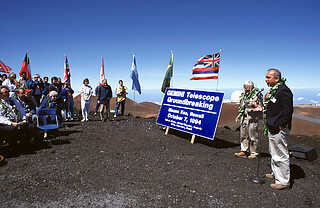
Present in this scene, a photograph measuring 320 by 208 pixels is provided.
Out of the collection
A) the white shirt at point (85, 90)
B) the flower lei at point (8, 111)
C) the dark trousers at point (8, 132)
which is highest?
the white shirt at point (85, 90)

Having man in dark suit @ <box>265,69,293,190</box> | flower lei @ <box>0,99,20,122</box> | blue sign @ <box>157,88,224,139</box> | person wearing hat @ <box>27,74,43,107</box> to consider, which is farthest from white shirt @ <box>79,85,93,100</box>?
man in dark suit @ <box>265,69,293,190</box>

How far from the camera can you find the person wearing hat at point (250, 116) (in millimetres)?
5840

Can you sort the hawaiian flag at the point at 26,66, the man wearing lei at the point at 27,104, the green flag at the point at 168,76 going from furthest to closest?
the hawaiian flag at the point at 26,66
the green flag at the point at 168,76
the man wearing lei at the point at 27,104

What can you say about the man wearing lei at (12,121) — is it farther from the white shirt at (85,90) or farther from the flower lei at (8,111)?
the white shirt at (85,90)

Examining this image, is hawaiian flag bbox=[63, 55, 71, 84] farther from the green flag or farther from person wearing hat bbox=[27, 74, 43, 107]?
the green flag

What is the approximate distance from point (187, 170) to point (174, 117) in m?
3.53

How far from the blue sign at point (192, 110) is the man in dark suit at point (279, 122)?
2787mm

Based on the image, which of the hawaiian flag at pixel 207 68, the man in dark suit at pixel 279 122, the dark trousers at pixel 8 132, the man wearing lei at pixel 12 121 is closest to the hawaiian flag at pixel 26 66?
the man wearing lei at pixel 12 121

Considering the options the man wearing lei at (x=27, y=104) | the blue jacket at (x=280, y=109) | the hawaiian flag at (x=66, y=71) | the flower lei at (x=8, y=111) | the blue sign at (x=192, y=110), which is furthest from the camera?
the hawaiian flag at (x=66, y=71)

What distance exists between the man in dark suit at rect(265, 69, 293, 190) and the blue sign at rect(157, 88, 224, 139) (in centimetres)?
279

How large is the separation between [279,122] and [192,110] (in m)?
4.01

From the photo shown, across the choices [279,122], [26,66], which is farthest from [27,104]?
[279,122]

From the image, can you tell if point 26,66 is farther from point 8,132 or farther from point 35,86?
point 8,132

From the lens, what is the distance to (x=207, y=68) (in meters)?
8.70
